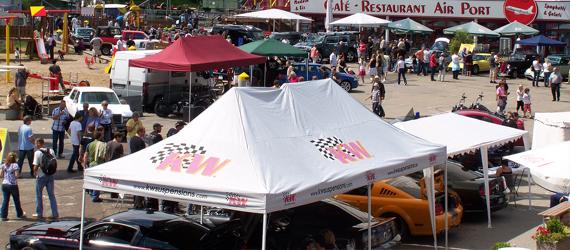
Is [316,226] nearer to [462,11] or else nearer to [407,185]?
[407,185]

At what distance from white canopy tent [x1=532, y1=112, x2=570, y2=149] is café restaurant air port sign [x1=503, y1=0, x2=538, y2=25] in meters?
31.9

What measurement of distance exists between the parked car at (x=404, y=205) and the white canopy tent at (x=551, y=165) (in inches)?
63.0

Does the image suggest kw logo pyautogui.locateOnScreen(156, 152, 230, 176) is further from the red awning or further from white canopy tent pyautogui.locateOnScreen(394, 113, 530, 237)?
the red awning

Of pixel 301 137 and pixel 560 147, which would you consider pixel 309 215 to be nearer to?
pixel 301 137

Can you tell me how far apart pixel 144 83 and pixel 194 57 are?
4.90 m

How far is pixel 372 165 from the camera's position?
39.6 feet

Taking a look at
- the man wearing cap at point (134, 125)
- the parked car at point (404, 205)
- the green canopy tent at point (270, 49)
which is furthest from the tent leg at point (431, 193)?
the green canopy tent at point (270, 49)

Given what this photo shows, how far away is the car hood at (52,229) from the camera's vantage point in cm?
1234

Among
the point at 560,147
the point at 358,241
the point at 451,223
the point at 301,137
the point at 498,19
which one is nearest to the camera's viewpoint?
the point at 301,137

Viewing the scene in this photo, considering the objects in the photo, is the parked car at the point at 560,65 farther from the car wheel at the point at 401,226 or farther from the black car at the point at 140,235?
the black car at the point at 140,235

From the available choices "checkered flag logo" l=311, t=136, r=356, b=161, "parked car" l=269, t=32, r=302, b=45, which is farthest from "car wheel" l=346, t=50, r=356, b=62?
"checkered flag logo" l=311, t=136, r=356, b=161

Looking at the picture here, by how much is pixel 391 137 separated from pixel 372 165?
4.02 ft

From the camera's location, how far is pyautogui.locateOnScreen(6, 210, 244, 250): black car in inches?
454

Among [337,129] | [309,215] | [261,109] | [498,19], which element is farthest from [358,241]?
[498,19]
